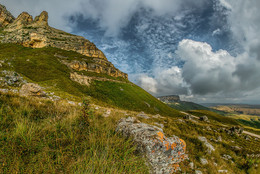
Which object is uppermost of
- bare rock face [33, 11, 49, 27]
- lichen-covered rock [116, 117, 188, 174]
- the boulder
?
bare rock face [33, 11, 49, 27]

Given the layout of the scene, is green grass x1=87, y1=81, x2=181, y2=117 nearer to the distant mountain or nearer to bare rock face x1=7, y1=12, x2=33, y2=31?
the distant mountain

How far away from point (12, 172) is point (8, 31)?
16844 centimetres

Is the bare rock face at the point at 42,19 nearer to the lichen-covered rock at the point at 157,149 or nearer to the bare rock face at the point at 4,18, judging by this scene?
the bare rock face at the point at 4,18

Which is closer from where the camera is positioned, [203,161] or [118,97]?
[203,161]

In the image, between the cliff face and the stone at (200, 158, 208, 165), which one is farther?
the cliff face

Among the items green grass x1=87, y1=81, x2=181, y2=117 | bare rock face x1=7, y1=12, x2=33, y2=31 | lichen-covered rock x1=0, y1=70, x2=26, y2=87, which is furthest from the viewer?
bare rock face x1=7, y1=12, x2=33, y2=31

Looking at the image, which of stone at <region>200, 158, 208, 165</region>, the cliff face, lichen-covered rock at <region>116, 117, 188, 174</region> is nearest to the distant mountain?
the cliff face

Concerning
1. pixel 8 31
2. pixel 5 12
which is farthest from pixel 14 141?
pixel 5 12

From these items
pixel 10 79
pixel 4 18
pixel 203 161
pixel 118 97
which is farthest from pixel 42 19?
pixel 203 161

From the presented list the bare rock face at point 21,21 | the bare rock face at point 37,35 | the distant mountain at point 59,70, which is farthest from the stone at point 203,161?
the bare rock face at point 21,21

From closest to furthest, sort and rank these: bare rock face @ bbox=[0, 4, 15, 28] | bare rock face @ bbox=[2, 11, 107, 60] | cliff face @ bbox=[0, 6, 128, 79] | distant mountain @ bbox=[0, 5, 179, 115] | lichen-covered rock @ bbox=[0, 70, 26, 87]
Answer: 1. lichen-covered rock @ bbox=[0, 70, 26, 87]
2. distant mountain @ bbox=[0, 5, 179, 115]
3. cliff face @ bbox=[0, 6, 128, 79]
4. bare rock face @ bbox=[2, 11, 107, 60]
5. bare rock face @ bbox=[0, 4, 15, 28]

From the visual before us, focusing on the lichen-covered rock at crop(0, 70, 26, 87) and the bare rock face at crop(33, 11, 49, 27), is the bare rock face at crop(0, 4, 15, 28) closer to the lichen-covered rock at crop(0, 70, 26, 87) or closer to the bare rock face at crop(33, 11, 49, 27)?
the bare rock face at crop(33, 11, 49, 27)

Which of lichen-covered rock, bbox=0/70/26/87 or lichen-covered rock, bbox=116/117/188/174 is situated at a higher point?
lichen-covered rock, bbox=0/70/26/87

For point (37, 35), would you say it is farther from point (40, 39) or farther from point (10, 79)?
point (10, 79)
